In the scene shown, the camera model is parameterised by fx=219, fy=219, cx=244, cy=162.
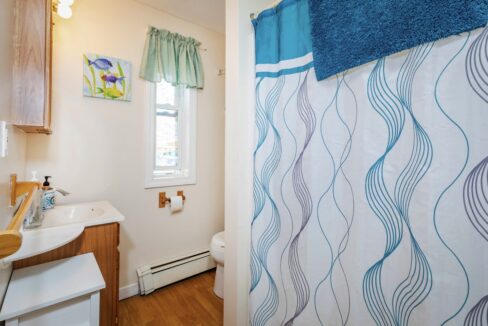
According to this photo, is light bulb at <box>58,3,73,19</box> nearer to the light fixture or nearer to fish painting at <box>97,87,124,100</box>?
the light fixture

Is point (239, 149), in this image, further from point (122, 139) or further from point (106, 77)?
point (106, 77)

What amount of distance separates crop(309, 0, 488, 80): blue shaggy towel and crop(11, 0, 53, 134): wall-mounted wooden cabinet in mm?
1274

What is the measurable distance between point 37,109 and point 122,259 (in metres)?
1.34

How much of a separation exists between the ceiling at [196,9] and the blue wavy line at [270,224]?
1.37 metres

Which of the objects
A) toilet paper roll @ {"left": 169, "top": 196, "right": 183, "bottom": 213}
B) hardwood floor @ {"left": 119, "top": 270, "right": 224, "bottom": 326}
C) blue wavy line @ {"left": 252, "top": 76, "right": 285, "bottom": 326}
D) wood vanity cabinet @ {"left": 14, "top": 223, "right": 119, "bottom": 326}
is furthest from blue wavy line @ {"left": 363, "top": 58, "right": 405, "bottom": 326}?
toilet paper roll @ {"left": 169, "top": 196, "right": 183, "bottom": 213}

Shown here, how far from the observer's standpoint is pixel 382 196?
2.46ft

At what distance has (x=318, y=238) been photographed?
3.07 feet

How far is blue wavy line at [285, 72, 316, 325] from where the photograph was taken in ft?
3.18

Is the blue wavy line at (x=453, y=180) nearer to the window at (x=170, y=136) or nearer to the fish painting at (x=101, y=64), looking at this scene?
the window at (x=170, y=136)

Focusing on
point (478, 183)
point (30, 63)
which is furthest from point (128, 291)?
point (478, 183)

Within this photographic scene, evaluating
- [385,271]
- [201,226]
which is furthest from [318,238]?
[201,226]

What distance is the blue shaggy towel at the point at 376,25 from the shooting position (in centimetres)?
58

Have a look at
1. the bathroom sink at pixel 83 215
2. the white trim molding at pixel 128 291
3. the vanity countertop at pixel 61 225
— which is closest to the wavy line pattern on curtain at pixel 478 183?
the vanity countertop at pixel 61 225

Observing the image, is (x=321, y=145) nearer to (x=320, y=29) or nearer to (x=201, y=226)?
(x=320, y=29)
